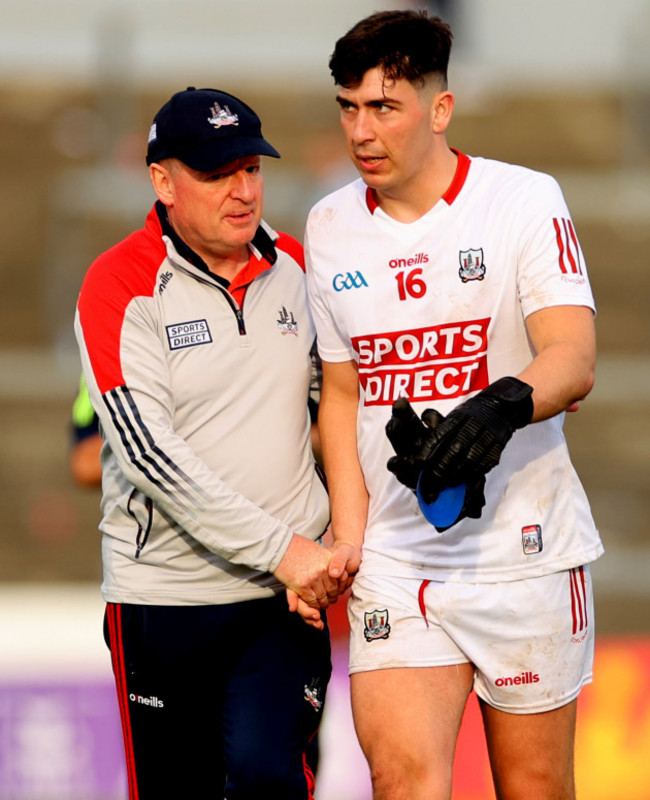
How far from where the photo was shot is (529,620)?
11.8 feet

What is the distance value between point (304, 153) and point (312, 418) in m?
7.87

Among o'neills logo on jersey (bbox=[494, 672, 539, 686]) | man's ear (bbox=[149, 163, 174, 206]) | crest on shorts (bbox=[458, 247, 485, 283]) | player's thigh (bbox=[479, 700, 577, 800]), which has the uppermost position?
man's ear (bbox=[149, 163, 174, 206])

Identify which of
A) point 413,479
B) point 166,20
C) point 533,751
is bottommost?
point 533,751

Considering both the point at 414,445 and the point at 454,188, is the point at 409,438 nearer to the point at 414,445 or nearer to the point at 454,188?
the point at 414,445

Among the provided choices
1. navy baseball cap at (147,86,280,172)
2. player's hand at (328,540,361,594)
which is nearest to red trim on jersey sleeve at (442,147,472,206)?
navy baseball cap at (147,86,280,172)

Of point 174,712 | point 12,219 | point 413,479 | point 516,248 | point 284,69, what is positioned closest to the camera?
point 413,479

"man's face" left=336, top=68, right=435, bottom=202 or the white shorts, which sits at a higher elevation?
"man's face" left=336, top=68, right=435, bottom=202

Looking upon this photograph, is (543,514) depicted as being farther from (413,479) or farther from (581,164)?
(581,164)

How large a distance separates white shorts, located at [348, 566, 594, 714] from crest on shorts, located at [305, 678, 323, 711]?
0.19 metres

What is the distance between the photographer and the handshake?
3.05 metres

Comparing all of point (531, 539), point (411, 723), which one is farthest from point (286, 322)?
point (411, 723)

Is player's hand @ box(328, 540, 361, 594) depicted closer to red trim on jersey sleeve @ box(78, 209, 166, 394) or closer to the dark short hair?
red trim on jersey sleeve @ box(78, 209, 166, 394)

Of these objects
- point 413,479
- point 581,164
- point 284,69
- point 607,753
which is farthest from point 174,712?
point 284,69

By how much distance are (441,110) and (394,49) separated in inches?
8.4
